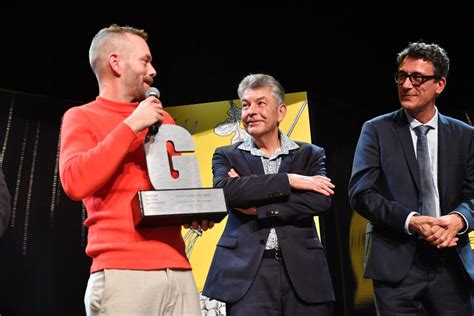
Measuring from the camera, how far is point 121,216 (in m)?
2.34

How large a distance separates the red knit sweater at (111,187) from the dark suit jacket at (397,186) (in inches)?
43.9

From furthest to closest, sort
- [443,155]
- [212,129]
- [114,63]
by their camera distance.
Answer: [212,129] → [443,155] → [114,63]

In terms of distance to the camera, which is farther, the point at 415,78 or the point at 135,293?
the point at 415,78

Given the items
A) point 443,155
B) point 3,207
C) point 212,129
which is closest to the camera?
point 3,207

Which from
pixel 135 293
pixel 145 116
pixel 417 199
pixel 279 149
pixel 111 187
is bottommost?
pixel 135 293

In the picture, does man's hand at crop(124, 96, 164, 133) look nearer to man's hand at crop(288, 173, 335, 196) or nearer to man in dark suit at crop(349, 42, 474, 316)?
man's hand at crop(288, 173, 335, 196)

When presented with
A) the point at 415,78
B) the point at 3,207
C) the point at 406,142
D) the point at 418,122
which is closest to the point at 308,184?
the point at 406,142

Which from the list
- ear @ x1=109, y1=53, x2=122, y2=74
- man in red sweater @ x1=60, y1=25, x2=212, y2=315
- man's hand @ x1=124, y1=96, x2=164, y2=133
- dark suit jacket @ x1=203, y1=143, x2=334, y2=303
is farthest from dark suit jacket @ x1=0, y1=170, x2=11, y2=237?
dark suit jacket @ x1=203, y1=143, x2=334, y2=303

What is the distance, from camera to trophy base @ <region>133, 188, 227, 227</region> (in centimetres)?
225

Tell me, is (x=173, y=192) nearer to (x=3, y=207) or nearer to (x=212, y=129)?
(x=3, y=207)

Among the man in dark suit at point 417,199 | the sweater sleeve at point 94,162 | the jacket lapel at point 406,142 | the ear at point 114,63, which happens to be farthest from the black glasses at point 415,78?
the sweater sleeve at point 94,162

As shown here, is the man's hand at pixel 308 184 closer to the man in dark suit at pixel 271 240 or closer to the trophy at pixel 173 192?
the man in dark suit at pixel 271 240

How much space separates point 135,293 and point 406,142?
1.63 m

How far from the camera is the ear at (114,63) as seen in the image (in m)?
2.57
